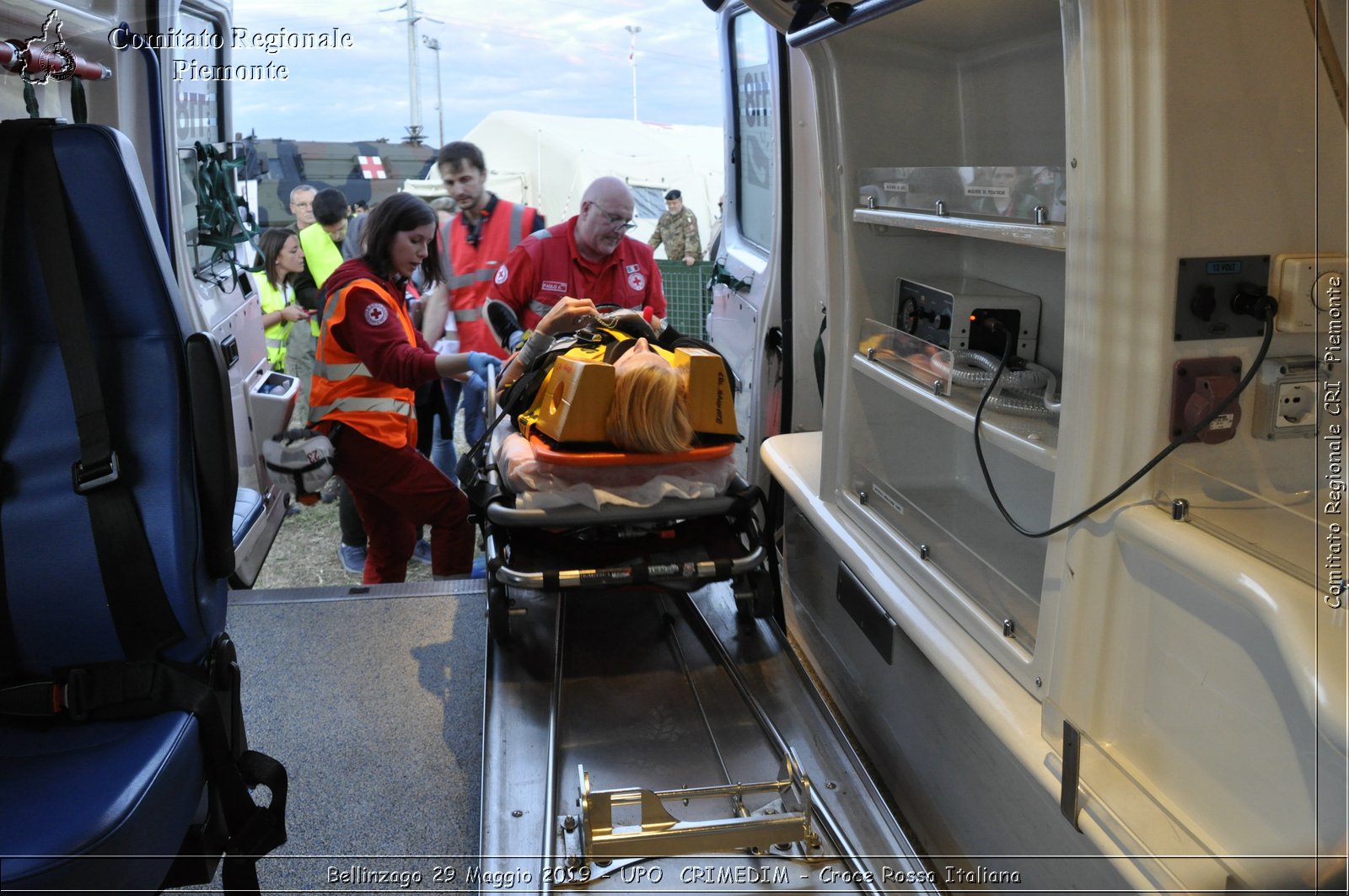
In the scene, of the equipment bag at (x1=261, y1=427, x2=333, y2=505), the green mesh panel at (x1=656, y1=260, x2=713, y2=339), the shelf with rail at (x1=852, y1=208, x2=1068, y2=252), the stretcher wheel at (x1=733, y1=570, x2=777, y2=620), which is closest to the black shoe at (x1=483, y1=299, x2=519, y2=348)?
the equipment bag at (x1=261, y1=427, x2=333, y2=505)

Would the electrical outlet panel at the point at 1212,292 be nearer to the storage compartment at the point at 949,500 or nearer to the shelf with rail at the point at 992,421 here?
the shelf with rail at the point at 992,421

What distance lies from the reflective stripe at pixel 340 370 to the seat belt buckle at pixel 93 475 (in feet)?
6.16

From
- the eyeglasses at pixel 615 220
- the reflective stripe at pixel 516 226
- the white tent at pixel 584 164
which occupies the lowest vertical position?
the eyeglasses at pixel 615 220

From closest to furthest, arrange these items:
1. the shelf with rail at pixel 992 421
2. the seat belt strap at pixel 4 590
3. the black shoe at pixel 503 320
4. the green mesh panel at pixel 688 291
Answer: the shelf with rail at pixel 992 421 → the seat belt strap at pixel 4 590 → the black shoe at pixel 503 320 → the green mesh panel at pixel 688 291

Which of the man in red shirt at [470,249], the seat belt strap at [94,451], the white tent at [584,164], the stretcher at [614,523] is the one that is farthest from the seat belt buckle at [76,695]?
the white tent at [584,164]

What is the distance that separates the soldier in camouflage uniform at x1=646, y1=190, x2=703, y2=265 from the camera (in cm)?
967

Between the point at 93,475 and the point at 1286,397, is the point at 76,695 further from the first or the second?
the point at 1286,397

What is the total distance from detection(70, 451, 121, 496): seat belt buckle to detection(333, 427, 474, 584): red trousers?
1856mm

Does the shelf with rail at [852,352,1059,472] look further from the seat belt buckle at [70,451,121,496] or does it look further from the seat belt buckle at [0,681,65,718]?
A: the seat belt buckle at [0,681,65,718]

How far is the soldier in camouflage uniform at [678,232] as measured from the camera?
9.67 m

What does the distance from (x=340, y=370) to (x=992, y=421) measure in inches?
108

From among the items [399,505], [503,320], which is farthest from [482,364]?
Answer: [399,505]

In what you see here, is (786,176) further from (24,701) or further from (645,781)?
(24,701)

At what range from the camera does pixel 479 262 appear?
5480mm
